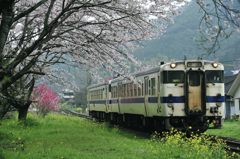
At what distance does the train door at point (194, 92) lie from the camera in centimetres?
1780

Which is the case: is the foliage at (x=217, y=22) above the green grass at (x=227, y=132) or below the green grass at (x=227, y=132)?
above

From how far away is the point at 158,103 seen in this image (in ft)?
60.4

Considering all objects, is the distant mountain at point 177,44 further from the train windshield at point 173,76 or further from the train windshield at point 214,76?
the train windshield at point 173,76

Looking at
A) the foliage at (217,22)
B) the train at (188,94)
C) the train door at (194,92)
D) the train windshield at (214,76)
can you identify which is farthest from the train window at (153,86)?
the foliage at (217,22)

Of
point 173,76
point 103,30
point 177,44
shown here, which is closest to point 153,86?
point 173,76

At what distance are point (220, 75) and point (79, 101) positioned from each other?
66.3 m

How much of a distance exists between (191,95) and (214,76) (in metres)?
1.24

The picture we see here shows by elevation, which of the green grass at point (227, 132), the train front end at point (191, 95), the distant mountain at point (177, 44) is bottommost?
the green grass at point (227, 132)

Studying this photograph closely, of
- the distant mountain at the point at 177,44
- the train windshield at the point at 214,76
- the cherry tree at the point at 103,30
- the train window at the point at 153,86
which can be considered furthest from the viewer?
the distant mountain at the point at 177,44

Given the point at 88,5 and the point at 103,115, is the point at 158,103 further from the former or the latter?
the point at 103,115

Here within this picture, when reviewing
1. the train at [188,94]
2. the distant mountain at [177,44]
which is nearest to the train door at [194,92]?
Result: the train at [188,94]

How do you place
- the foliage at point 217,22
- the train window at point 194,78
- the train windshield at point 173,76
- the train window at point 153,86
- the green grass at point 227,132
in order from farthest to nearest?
1. the green grass at point 227,132
2. the train window at point 153,86
3. the train window at point 194,78
4. the train windshield at point 173,76
5. the foliage at point 217,22

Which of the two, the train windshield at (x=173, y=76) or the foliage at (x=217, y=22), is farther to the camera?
the train windshield at (x=173, y=76)

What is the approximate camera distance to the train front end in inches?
699
